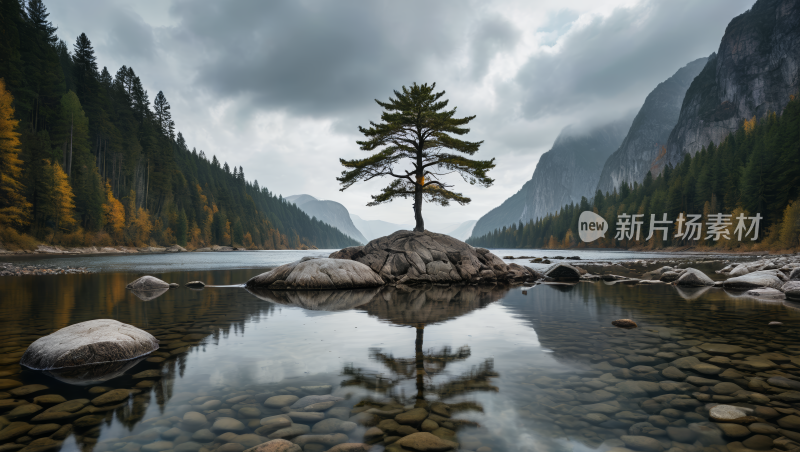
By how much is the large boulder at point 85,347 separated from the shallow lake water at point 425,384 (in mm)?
206

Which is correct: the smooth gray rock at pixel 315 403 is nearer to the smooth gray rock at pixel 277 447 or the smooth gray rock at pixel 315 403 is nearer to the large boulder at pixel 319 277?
the smooth gray rock at pixel 277 447

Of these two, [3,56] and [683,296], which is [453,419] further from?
[3,56]

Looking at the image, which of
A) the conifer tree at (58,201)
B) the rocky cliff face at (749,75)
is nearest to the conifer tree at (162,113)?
the conifer tree at (58,201)

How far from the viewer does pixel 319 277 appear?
1566 centimetres

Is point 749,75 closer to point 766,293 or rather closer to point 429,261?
point 766,293

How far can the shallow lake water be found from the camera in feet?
9.36

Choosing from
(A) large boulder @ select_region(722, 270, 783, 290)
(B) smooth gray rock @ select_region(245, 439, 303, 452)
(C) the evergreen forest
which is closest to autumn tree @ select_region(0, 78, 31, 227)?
(C) the evergreen forest

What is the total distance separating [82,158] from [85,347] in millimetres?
66457

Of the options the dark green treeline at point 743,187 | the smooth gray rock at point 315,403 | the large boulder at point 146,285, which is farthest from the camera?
the dark green treeline at point 743,187

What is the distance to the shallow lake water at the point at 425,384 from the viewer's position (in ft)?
9.36

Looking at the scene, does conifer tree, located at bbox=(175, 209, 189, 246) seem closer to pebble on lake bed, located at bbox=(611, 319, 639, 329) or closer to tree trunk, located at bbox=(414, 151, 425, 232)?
tree trunk, located at bbox=(414, 151, 425, 232)

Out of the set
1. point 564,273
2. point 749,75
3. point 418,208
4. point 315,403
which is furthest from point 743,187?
point 749,75

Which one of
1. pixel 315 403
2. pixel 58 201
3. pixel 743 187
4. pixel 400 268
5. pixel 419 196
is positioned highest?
pixel 743 187

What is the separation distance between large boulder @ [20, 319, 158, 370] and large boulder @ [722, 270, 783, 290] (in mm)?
19969
